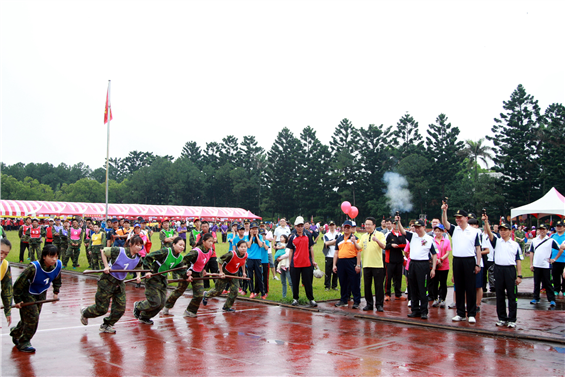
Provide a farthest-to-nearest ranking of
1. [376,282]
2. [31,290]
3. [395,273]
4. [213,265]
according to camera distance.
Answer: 1. [395,273]
2. [213,265]
3. [376,282]
4. [31,290]

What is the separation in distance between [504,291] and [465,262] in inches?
33.8

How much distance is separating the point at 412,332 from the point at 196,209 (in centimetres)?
6245

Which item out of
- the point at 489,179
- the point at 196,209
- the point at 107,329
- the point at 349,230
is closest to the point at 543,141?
the point at 489,179

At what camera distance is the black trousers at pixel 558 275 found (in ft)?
39.1

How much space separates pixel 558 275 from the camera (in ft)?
39.8

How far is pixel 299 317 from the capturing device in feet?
31.0

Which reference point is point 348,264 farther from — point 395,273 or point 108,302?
point 108,302

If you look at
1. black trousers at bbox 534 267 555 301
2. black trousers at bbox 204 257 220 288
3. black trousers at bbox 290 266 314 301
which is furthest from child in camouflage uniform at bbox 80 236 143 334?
black trousers at bbox 534 267 555 301

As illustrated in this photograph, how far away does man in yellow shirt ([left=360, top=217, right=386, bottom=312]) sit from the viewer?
10031mm

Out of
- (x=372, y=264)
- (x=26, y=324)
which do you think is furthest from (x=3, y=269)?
(x=372, y=264)

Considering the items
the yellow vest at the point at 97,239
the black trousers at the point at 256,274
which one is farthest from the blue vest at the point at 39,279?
the yellow vest at the point at 97,239

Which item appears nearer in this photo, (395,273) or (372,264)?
(372,264)

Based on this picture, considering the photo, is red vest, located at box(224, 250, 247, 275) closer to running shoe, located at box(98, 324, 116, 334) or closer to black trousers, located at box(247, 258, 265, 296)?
black trousers, located at box(247, 258, 265, 296)

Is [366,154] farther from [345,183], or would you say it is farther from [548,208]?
[548,208]
